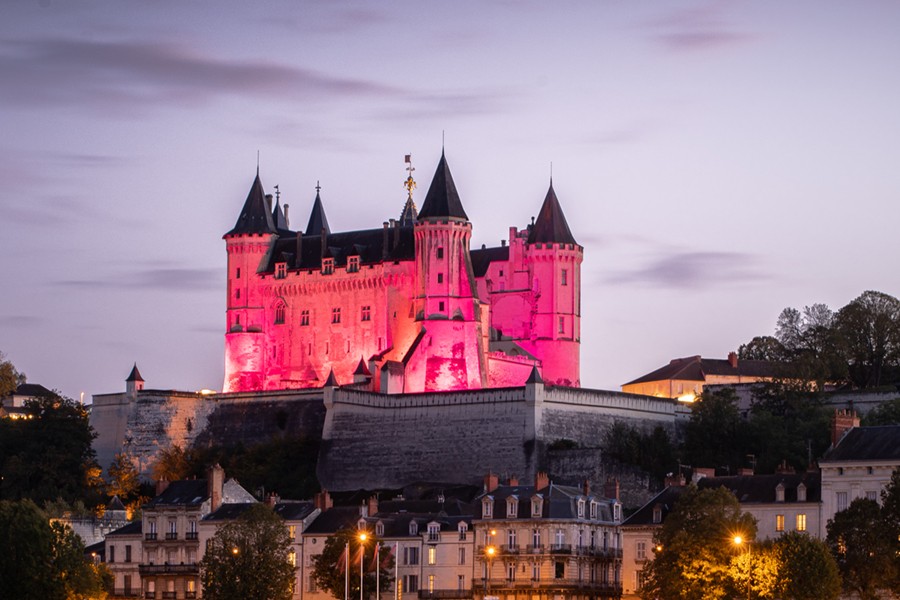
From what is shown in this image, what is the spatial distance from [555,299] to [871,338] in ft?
63.2

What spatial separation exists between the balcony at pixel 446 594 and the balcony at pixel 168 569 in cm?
1267

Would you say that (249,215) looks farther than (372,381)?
Yes

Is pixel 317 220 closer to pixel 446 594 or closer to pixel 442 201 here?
pixel 442 201

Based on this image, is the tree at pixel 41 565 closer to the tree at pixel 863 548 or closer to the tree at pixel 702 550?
the tree at pixel 702 550

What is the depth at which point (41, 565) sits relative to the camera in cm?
9625

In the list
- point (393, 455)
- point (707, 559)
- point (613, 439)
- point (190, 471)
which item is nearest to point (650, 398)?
point (613, 439)

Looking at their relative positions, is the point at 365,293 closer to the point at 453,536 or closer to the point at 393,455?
the point at 393,455

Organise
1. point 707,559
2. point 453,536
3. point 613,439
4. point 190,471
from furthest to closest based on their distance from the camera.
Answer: point 190,471
point 613,439
point 453,536
point 707,559

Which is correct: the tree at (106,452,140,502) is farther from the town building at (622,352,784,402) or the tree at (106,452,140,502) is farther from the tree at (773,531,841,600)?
the tree at (773,531,841,600)

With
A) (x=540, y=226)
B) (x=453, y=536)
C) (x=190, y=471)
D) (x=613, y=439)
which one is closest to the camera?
(x=453, y=536)

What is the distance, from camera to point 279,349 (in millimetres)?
144375

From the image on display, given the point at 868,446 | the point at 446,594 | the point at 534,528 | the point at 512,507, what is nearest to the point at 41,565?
the point at 446,594

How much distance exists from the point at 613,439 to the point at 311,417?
66.6 feet

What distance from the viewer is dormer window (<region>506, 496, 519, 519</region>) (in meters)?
97.0
